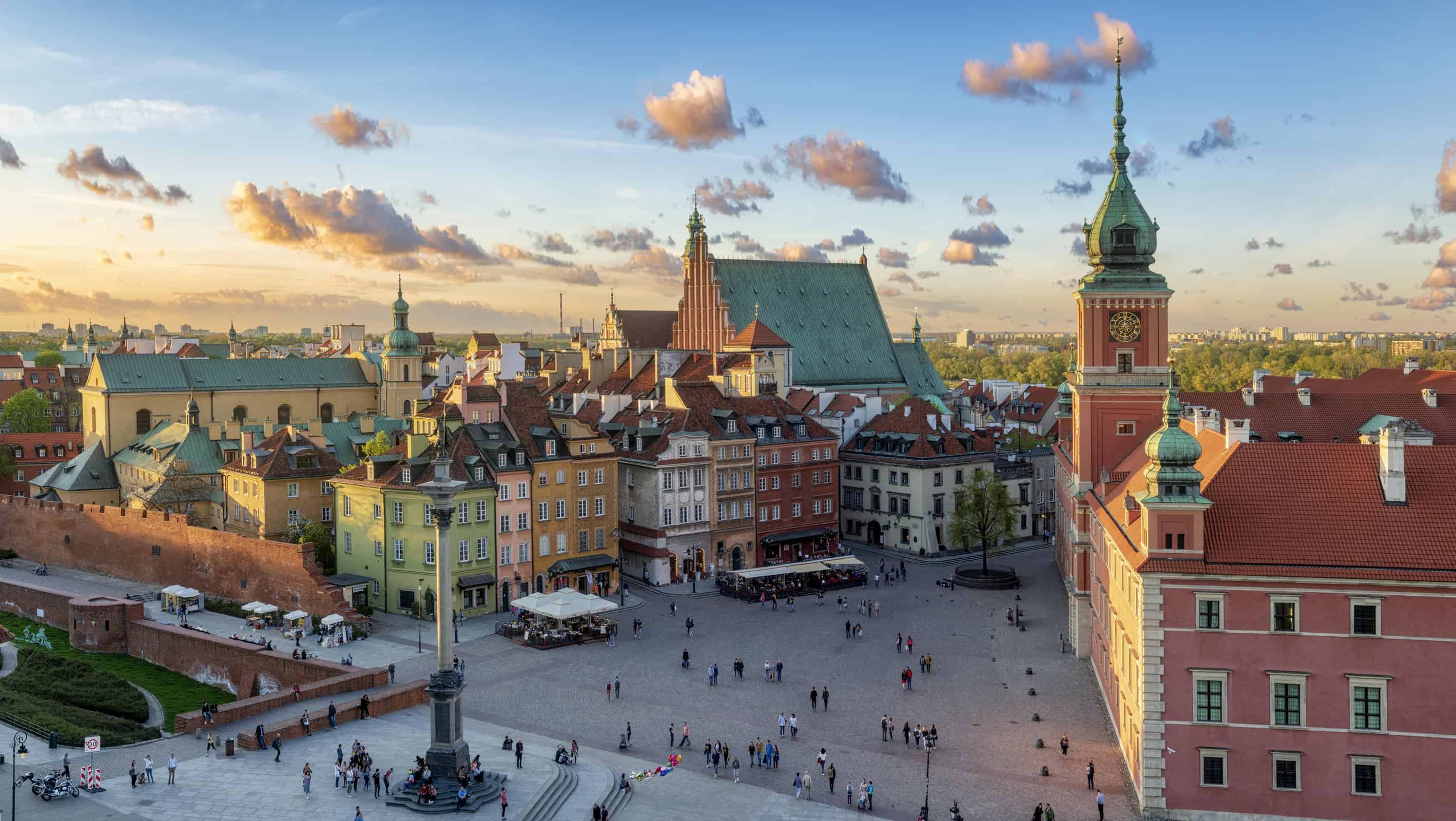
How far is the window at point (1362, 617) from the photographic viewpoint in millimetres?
33938

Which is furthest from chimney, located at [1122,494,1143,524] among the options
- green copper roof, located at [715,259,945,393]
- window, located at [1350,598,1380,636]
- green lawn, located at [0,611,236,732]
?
green copper roof, located at [715,259,945,393]

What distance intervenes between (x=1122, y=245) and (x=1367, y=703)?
94.8 ft

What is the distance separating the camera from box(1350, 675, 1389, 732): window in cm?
3388

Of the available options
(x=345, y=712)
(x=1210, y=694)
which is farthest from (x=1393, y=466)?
(x=345, y=712)

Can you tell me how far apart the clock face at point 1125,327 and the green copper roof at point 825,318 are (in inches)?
1904

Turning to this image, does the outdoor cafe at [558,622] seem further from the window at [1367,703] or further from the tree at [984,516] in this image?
the window at [1367,703]

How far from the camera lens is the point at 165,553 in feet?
227

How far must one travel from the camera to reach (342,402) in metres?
103

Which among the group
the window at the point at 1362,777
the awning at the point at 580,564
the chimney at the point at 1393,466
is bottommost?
the window at the point at 1362,777

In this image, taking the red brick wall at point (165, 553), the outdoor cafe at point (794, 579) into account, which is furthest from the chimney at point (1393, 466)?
the red brick wall at point (165, 553)

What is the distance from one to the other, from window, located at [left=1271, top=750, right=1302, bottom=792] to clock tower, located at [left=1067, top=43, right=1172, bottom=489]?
2409 centimetres

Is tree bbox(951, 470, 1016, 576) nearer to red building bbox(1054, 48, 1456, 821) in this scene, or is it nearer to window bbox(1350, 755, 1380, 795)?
red building bbox(1054, 48, 1456, 821)

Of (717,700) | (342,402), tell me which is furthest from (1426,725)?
(342,402)

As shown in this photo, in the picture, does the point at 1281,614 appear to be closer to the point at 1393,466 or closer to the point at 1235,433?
the point at 1393,466
